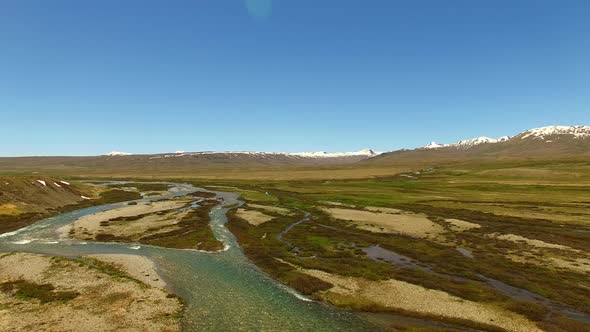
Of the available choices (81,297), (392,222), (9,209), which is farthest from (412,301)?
(9,209)

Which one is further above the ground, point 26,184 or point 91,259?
point 26,184

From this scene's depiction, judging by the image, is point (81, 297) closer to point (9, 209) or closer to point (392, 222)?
point (392, 222)

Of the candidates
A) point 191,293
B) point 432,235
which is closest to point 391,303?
point 191,293

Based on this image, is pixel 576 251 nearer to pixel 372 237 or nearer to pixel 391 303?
pixel 372 237

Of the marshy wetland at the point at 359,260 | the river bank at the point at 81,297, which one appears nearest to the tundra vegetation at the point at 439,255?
the marshy wetland at the point at 359,260

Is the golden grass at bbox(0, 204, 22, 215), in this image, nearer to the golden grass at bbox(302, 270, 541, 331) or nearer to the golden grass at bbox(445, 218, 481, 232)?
the golden grass at bbox(302, 270, 541, 331)

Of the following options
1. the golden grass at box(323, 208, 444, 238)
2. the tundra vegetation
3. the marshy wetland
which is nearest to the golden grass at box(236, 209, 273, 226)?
the tundra vegetation

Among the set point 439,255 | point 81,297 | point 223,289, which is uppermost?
point 81,297

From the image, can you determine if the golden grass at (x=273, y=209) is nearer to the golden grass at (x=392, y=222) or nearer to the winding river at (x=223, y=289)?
the golden grass at (x=392, y=222)
